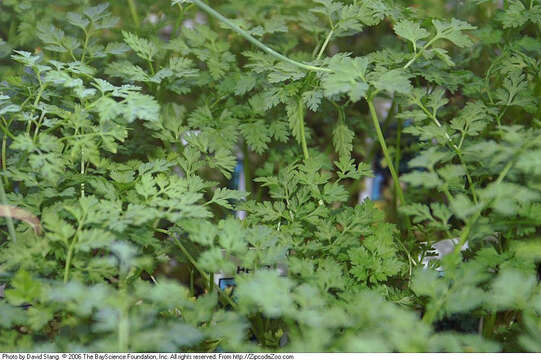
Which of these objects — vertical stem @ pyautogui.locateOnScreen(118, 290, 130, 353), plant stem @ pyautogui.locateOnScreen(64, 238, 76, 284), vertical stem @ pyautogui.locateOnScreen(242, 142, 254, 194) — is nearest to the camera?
vertical stem @ pyautogui.locateOnScreen(118, 290, 130, 353)

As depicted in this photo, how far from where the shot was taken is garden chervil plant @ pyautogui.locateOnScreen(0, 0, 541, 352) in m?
0.67

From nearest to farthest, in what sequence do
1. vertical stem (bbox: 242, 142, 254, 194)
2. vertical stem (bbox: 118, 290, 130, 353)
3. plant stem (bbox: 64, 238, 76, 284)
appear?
vertical stem (bbox: 118, 290, 130, 353) → plant stem (bbox: 64, 238, 76, 284) → vertical stem (bbox: 242, 142, 254, 194)

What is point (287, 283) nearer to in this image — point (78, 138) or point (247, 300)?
point (247, 300)

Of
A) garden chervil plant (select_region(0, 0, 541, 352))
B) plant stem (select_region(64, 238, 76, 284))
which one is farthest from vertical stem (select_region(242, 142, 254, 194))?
plant stem (select_region(64, 238, 76, 284))

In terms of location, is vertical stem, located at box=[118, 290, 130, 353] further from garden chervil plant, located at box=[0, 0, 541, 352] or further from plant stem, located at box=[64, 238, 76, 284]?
plant stem, located at box=[64, 238, 76, 284]

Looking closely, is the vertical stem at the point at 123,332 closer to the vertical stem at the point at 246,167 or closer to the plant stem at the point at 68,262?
the plant stem at the point at 68,262

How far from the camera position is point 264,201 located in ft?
3.11

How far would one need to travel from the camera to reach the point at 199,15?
4.56ft

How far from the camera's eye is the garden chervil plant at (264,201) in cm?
67

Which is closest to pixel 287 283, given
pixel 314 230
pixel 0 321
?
pixel 314 230

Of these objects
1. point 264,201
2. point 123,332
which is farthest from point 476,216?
point 123,332

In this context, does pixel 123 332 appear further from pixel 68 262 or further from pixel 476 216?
pixel 476 216

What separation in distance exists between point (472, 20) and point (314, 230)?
76 cm

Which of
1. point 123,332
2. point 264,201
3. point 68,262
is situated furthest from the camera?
point 264,201
